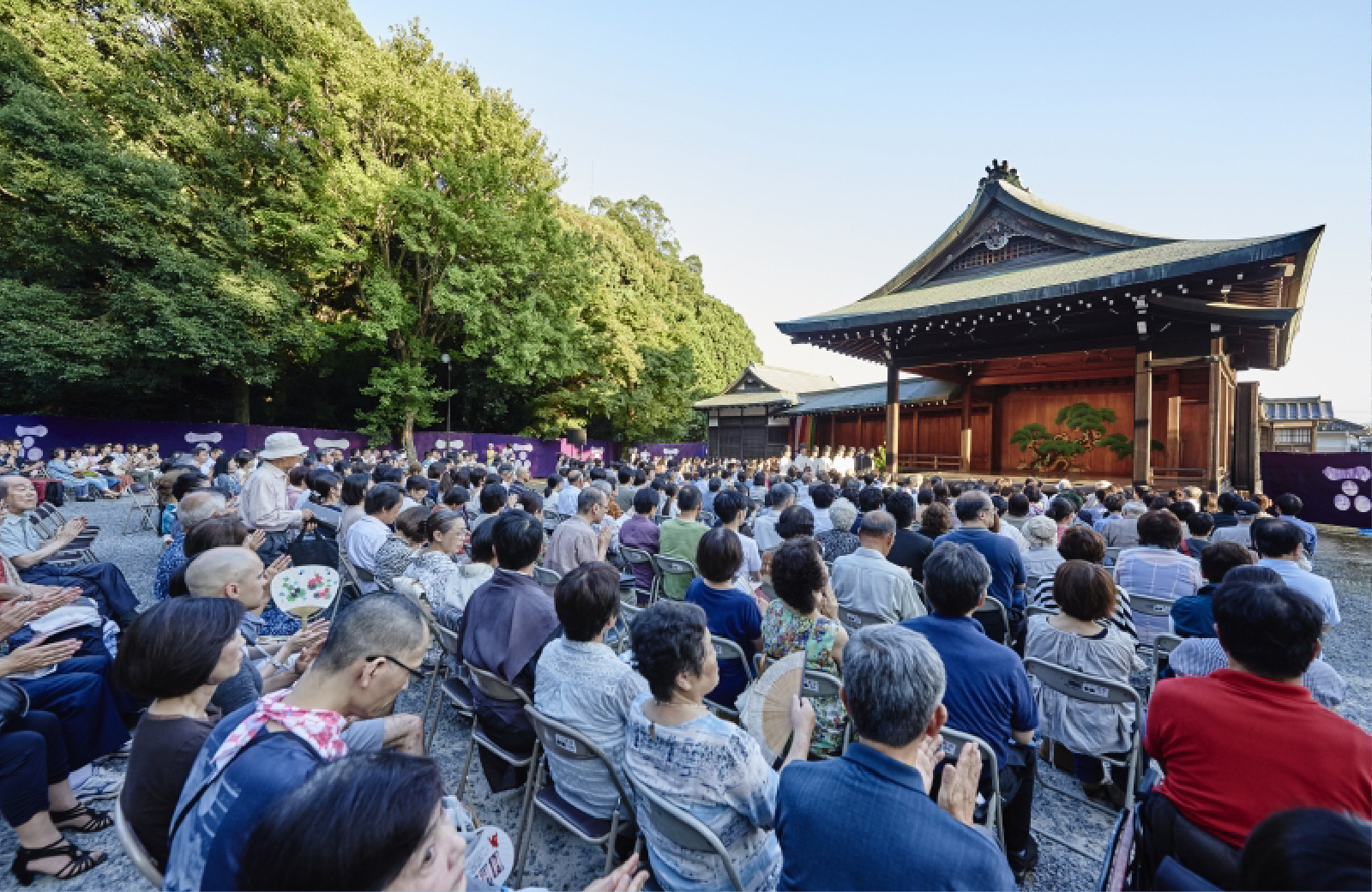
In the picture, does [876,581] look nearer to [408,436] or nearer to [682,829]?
[682,829]

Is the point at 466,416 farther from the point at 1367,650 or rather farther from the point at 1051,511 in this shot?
the point at 1367,650

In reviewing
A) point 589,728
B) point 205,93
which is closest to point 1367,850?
point 589,728

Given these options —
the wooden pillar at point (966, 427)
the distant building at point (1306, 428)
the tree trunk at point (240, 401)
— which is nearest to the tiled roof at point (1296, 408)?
the distant building at point (1306, 428)

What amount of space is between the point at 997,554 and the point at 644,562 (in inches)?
110

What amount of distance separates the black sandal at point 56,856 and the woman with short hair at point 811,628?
2.88 metres

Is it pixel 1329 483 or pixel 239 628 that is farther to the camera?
pixel 1329 483

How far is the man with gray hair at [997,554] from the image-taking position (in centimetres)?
385

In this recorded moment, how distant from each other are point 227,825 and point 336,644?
1.37ft

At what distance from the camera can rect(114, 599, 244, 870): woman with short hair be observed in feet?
4.73

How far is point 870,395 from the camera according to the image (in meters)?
19.3

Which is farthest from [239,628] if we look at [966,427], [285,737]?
[966,427]

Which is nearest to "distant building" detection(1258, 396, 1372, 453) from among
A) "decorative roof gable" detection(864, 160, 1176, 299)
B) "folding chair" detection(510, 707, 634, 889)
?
Result: "decorative roof gable" detection(864, 160, 1176, 299)

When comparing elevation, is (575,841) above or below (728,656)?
below

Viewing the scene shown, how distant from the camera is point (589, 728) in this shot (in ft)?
6.40
